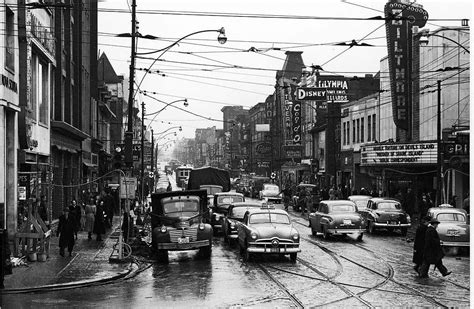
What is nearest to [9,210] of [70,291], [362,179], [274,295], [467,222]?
[70,291]

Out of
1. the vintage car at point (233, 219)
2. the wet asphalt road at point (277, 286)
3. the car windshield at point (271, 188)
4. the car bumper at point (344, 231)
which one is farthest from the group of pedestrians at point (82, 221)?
the car windshield at point (271, 188)

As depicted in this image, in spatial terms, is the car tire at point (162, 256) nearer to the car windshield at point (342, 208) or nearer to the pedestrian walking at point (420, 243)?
the pedestrian walking at point (420, 243)

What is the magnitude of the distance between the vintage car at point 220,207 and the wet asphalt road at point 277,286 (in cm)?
853

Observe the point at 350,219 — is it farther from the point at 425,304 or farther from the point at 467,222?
the point at 425,304

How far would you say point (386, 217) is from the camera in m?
31.8

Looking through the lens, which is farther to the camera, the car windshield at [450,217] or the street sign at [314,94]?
the street sign at [314,94]

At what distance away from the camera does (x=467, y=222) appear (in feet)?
83.4

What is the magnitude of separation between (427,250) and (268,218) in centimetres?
651

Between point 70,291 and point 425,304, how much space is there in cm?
780

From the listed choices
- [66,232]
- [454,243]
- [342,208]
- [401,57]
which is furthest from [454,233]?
[401,57]

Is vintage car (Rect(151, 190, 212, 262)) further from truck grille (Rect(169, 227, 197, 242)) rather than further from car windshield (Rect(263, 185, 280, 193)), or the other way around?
car windshield (Rect(263, 185, 280, 193))

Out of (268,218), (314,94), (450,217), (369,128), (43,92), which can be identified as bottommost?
(450,217)

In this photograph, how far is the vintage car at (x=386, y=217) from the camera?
104 feet

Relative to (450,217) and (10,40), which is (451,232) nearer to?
(450,217)
